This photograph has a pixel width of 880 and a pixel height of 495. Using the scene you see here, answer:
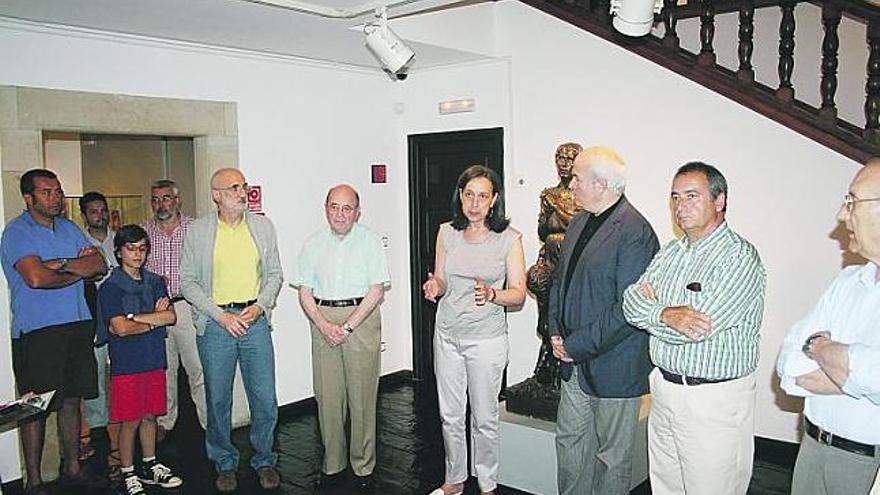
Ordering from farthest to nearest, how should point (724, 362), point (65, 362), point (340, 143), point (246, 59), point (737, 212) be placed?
point (340, 143)
point (246, 59)
point (737, 212)
point (65, 362)
point (724, 362)

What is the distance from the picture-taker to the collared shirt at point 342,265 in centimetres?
370

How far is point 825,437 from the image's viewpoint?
199cm

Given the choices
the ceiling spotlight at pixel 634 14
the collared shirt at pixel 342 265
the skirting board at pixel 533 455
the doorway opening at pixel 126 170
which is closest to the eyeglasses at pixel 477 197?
the collared shirt at pixel 342 265

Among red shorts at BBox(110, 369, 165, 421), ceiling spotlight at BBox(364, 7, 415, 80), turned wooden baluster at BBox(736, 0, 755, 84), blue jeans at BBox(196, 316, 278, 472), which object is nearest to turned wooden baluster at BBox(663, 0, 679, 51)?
turned wooden baluster at BBox(736, 0, 755, 84)

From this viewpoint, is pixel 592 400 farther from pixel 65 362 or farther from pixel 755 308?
pixel 65 362

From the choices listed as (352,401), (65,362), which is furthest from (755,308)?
(65,362)

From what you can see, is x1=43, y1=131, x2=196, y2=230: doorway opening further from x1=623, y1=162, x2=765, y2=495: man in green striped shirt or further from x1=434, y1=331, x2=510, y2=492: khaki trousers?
x1=623, y1=162, x2=765, y2=495: man in green striped shirt

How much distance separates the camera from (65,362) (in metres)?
3.69

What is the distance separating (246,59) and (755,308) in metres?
3.67

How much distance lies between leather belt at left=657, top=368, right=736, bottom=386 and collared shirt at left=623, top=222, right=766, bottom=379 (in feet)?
0.06

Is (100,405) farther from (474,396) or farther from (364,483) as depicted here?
(474,396)

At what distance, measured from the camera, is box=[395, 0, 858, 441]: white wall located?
150 inches

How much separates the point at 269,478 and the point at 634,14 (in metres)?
2.95

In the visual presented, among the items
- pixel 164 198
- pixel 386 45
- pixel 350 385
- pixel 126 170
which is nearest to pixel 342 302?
pixel 350 385
